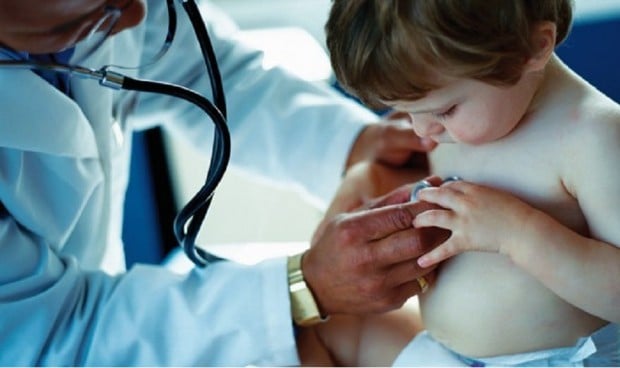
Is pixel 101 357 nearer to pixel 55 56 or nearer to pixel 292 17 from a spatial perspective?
pixel 55 56

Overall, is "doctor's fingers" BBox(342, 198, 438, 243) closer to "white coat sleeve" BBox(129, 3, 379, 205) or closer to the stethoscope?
the stethoscope

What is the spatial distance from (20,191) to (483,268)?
529 mm

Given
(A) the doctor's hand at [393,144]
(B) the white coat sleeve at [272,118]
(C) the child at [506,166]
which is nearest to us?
(C) the child at [506,166]

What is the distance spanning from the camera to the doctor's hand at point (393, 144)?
1.16 m

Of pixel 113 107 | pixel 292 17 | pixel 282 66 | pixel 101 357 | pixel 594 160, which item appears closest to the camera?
pixel 594 160

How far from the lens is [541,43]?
2.52 ft

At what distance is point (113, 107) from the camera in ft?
3.81

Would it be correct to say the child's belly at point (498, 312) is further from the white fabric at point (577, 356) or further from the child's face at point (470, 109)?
the child's face at point (470, 109)

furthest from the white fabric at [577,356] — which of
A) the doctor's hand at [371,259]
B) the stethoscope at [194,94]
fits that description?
the stethoscope at [194,94]

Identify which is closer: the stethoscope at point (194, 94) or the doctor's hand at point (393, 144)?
the stethoscope at point (194, 94)

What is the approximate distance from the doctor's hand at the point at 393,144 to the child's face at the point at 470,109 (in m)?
0.27

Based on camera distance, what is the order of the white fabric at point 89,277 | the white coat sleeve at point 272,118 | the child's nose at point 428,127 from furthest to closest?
the white coat sleeve at point 272,118 < the white fabric at point 89,277 < the child's nose at point 428,127

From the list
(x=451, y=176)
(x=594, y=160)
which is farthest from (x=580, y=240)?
(x=451, y=176)

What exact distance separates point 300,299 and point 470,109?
1.05ft
